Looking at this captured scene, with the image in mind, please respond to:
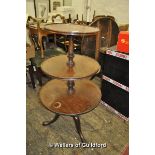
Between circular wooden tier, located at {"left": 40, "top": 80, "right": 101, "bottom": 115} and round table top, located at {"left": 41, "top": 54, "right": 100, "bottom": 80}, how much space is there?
0.69 feet

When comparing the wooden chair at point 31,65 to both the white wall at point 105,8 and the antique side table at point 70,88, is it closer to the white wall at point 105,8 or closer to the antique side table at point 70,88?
the antique side table at point 70,88

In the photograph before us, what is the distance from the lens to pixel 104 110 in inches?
61.1

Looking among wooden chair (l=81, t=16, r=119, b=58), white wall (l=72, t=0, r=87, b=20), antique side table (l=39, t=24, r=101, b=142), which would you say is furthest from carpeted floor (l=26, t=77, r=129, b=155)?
white wall (l=72, t=0, r=87, b=20)

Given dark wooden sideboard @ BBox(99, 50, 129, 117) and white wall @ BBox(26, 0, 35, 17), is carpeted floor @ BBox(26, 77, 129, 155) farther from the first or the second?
white wall @ BBox(26, 0, 35, 17)

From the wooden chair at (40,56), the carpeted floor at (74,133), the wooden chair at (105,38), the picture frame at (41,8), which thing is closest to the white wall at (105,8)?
the wooden chair at (105,38)

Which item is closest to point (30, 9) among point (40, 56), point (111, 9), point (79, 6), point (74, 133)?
point (40, 56)

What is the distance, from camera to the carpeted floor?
117cm

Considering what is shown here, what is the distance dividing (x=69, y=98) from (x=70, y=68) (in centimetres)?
23

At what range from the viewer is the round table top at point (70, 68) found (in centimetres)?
96

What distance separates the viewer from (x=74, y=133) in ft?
4.25

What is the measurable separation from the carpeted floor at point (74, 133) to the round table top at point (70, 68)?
1.70 feet

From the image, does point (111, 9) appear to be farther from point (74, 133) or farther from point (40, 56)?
point (74, 133)
